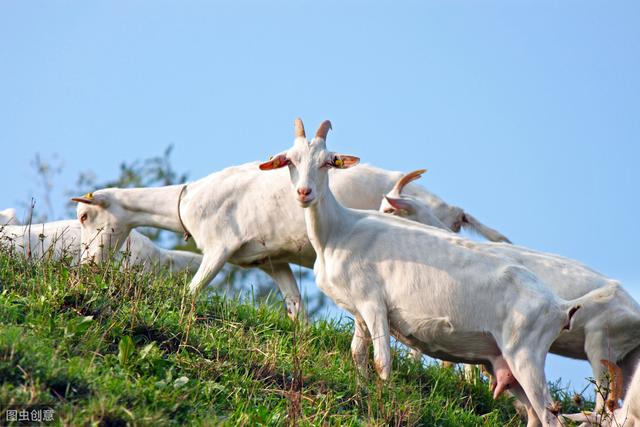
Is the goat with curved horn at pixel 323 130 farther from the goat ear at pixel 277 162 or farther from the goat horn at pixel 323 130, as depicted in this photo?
the goat ear at pixel 277 162

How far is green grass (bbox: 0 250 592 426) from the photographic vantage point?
6668 mm

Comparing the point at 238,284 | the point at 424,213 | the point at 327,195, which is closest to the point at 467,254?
the point at 327,195

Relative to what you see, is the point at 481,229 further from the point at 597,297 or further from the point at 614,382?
the point at 614,382

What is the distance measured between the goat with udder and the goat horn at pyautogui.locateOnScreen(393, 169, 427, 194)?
1981 millimetres

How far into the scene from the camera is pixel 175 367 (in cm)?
788

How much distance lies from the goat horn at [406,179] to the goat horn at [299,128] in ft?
7.23

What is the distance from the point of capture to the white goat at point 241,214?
38.3 ft

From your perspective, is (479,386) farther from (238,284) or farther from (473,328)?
(238,284)

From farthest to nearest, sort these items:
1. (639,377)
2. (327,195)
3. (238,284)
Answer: (238,284), (327,195), (639,377)

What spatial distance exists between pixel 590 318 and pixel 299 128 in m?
3.11

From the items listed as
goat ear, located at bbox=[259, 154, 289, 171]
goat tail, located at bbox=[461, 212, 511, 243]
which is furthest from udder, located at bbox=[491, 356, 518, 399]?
goat tail, located at bbox=[461, 212, 511, 243]

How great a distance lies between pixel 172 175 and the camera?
2681 cm

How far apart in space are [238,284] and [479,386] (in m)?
15.5

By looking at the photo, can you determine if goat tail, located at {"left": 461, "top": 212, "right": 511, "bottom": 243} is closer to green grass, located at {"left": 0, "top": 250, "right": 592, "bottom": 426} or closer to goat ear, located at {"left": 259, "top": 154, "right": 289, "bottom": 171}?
green grass, located at {"left": 0, "top": 250, "right": 592, "bottom": 426}
